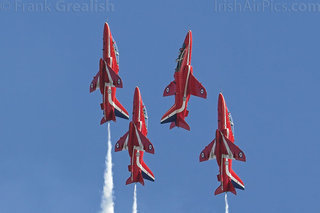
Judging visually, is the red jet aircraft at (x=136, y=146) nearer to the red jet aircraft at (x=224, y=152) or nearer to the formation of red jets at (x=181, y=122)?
the formation of red jets at (x=181, y=122)

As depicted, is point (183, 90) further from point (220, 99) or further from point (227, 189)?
point (227, 189)

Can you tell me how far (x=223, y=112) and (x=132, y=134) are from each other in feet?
39.4

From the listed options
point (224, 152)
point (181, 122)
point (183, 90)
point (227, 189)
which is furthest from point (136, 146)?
point (227, 189)

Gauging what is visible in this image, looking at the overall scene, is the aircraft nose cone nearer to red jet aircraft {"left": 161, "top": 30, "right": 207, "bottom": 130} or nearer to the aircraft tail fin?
red jet aircraft {"left": 161, "top": 30, "right": 207, "bottom": 130}

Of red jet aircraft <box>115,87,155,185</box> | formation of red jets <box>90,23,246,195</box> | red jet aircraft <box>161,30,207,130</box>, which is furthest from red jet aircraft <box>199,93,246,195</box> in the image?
red jet aircraft <box>115,87,155,185</box>

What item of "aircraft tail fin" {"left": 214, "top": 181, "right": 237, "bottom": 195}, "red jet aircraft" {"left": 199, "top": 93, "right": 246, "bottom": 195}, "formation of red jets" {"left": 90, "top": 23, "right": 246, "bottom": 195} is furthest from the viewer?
"aircraft tail fin" {"left": 214, "top": 181, "right": 237, "bottom": 195}

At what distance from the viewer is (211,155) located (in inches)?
7687

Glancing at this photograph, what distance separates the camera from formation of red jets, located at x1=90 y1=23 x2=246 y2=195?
194250mm

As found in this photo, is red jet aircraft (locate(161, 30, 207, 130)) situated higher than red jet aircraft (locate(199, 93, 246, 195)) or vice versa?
red jet aircraft (locate(161, 30, 207, 130))

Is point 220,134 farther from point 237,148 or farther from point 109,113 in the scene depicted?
point 109,113

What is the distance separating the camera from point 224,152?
19362cm

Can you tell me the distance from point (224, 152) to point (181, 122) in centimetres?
768

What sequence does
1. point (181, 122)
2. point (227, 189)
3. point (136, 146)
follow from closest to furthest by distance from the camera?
point (227, 189)
point (136, 146)
point (181, 122)

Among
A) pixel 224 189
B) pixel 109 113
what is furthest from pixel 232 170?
pixel 109 113
